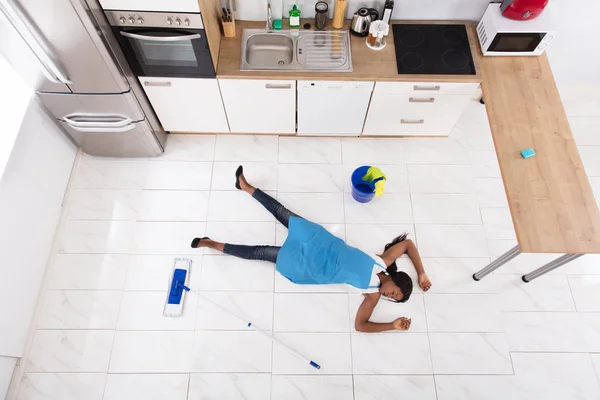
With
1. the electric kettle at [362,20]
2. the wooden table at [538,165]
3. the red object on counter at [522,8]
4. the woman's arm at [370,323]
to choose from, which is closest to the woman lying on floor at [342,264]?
the woman's arm at [370,323]

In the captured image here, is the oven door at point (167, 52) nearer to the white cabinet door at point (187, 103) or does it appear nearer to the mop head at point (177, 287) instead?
the white cabinet door at point (187, 103)

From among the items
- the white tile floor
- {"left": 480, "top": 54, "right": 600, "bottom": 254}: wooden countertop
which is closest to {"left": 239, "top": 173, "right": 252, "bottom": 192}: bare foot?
the white tile floor

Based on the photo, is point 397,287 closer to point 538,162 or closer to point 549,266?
point 549,266

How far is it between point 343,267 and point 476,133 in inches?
72.2

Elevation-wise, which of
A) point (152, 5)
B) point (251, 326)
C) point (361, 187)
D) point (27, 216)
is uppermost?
point (152, 5)

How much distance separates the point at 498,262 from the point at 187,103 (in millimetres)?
2425

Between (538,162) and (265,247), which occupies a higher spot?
(538,162)

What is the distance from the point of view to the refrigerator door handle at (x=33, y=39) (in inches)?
73.9

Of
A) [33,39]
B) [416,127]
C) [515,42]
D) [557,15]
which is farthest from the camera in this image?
[416,127]

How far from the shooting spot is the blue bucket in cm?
289

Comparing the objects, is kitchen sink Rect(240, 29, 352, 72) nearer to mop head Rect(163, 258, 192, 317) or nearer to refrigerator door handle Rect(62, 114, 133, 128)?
refrigerator door handle Rect(62, 114, 133, 128)

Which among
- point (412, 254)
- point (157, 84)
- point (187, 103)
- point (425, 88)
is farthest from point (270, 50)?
point (412, 254)

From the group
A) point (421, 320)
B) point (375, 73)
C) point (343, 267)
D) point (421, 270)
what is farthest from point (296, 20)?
point (421, 320)

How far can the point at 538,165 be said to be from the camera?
→ 2.27 meters
